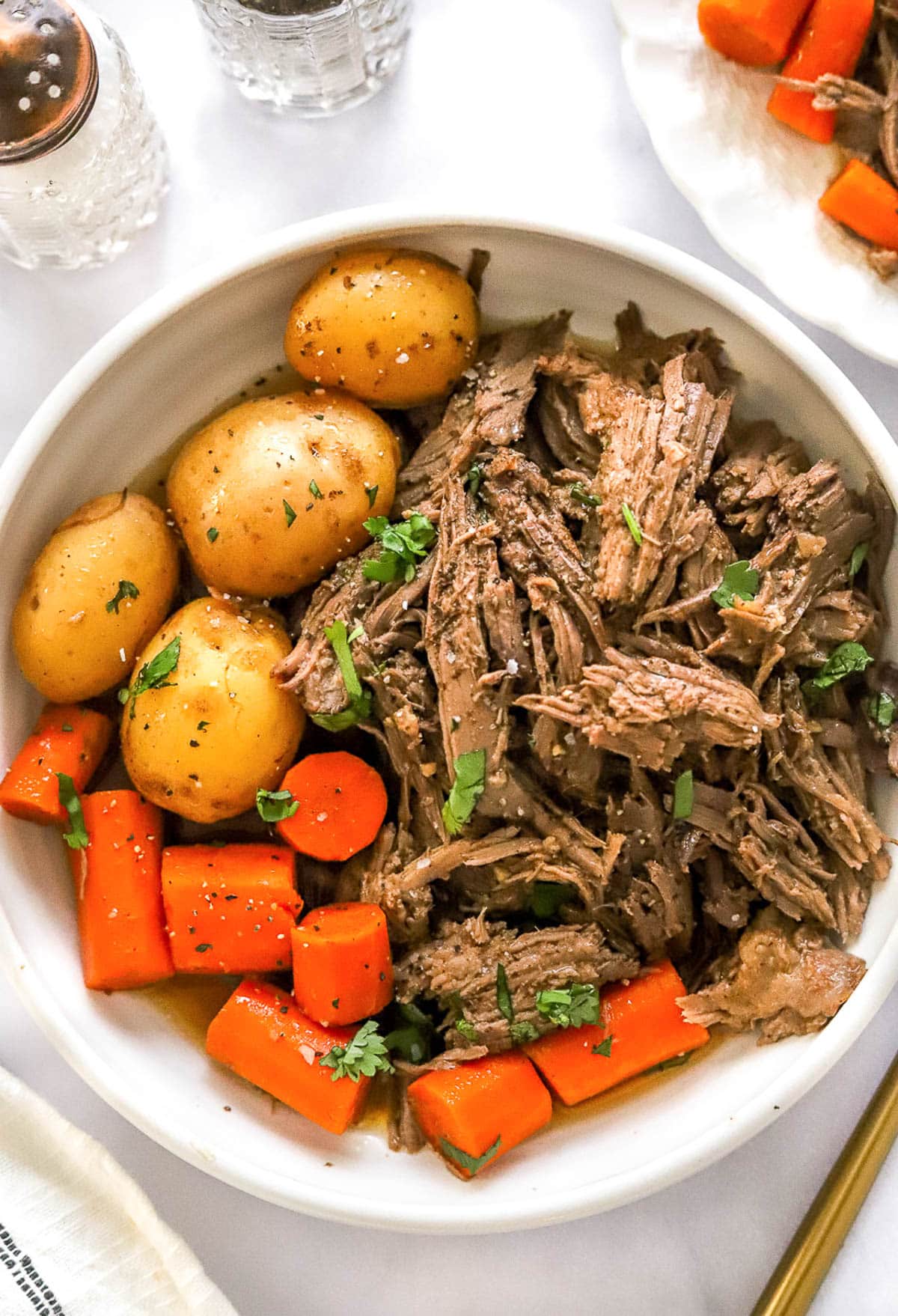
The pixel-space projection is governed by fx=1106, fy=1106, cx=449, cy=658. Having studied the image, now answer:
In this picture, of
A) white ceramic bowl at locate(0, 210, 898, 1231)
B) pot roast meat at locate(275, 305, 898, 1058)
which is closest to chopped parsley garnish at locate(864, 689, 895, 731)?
pot roast meat at locate(275, 305, 898, 1058)

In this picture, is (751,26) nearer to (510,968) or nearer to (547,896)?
(547,896)

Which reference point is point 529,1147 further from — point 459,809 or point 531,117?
point 531,117

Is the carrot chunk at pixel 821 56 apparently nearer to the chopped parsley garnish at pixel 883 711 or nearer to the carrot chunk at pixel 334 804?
the chopped parsley garnish at pixel 883 711

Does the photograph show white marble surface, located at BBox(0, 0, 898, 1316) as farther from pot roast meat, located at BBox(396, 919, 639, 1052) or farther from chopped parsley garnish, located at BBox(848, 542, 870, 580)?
pot roast meat, located at BBox(396, 919, 639, 1052)

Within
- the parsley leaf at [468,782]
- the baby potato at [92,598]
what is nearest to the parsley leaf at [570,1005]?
the parsley leaf at [468,782]

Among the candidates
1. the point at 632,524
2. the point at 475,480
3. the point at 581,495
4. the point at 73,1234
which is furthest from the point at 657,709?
the point at 73,1234
